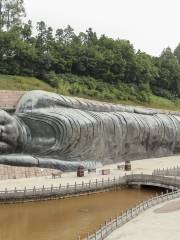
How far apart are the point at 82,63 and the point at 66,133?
2253 cm

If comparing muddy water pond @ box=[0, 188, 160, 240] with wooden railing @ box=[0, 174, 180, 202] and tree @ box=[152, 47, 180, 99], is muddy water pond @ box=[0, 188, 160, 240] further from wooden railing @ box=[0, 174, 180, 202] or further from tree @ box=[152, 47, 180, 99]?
tree @ box=[152, 47, 180, 99]

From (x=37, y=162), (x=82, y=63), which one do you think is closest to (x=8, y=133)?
(x=37, y=162)

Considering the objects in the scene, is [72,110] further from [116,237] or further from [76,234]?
[116,237]

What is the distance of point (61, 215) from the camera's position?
22719mm

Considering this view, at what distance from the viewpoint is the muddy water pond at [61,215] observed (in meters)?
19.5

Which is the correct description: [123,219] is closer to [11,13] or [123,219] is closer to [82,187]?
[82,187]

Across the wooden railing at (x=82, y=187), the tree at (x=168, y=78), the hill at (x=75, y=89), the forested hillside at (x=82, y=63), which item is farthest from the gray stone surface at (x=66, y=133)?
the tree at (x=168, y=78)

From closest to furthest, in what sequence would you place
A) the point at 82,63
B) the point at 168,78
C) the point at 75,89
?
1. the point at 75,89
2. the point at 82,63
3. the point at 168,78

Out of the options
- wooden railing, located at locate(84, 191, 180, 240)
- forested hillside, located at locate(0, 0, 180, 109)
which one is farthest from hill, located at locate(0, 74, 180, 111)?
wooden railing, located at locate(84, 191, 180, 240)

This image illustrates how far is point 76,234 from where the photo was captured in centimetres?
1933

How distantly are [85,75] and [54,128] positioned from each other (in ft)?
76.5

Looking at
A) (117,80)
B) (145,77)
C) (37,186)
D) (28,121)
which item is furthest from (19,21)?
(37,186)

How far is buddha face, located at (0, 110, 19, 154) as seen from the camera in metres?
30.3

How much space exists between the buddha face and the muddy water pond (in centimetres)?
642
